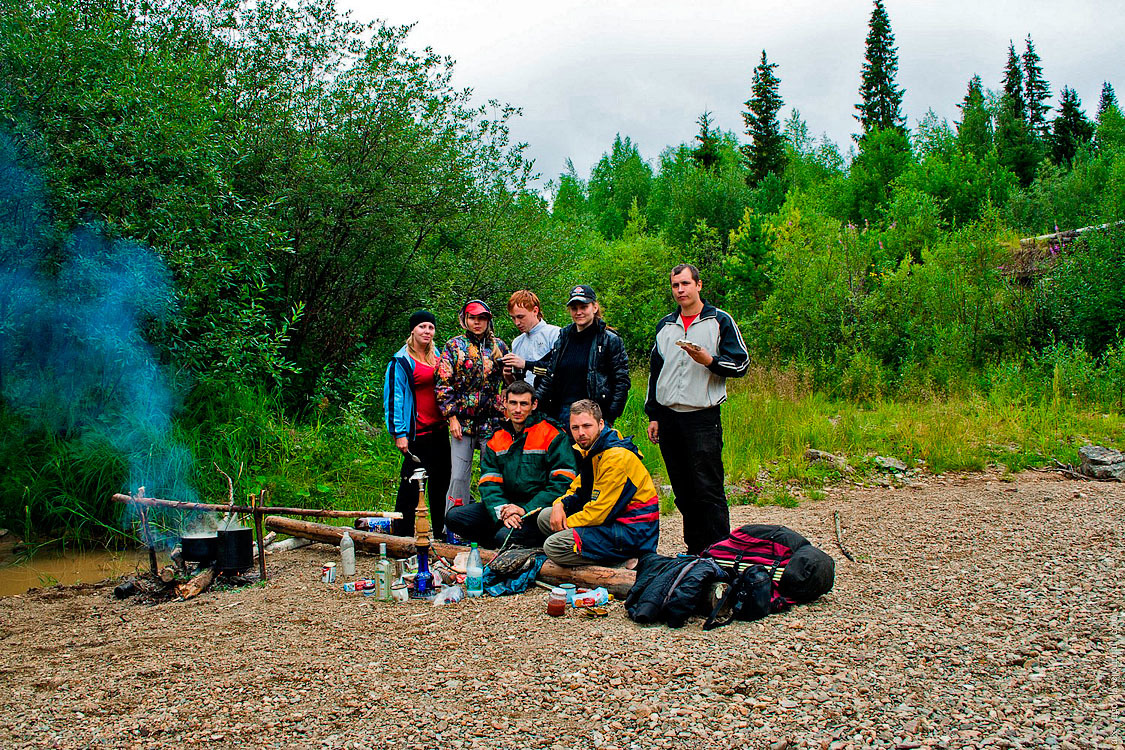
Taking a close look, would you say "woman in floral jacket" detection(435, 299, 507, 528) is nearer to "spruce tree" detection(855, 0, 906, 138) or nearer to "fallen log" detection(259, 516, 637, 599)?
"fallen log" detection(259, 516, 637, 599)

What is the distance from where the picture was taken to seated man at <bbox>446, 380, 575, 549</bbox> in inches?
212

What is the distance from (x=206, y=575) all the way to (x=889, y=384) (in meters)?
9.93

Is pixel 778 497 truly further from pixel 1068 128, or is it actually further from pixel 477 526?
pixel 1068 128

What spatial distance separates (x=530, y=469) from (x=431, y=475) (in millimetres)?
1004

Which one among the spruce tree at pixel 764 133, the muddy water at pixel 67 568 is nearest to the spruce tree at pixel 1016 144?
the spruce tree at pixel 764 133

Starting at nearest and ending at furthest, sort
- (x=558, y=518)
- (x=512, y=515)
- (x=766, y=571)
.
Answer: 1. (x=766, y=571)
2. (x=558, y=518)
3. (x=512, y=515)

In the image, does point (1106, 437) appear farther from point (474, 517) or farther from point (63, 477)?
point (63, 477)

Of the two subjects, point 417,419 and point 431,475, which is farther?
point 431,475

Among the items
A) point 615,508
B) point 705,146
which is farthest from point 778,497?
point 705,146

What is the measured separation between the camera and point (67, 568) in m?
6.57

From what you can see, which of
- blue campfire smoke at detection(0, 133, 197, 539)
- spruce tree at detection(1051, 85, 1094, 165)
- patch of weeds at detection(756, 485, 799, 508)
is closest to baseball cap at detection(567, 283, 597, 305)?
patch of weeds at detection(756, 485, 799, 508)

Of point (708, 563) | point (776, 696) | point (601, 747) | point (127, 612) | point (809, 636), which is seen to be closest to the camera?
point (601, 747)

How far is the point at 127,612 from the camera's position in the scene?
5039mm

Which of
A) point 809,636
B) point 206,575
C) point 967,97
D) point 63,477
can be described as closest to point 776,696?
point 809,636
